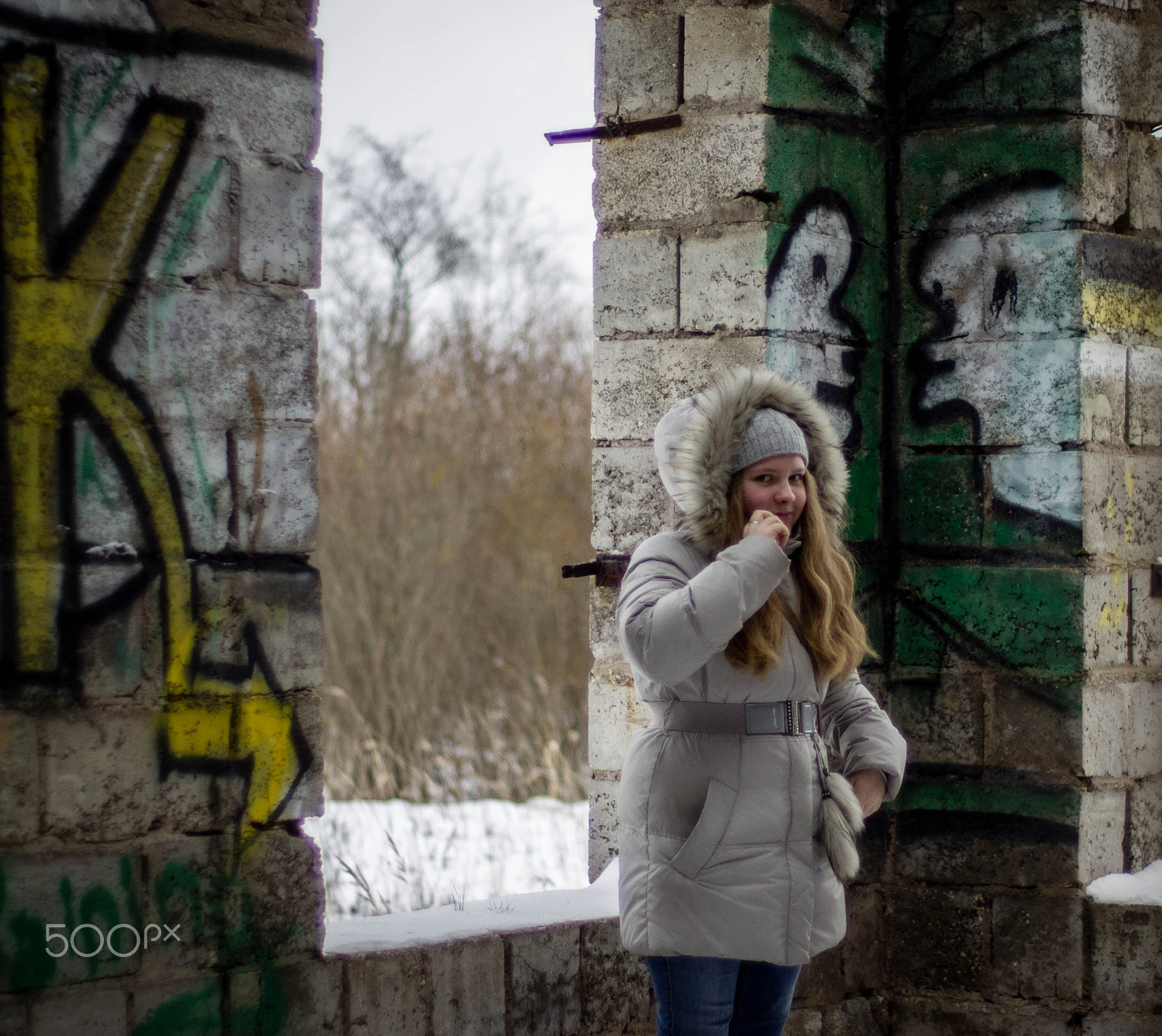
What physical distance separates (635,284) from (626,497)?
576 mm

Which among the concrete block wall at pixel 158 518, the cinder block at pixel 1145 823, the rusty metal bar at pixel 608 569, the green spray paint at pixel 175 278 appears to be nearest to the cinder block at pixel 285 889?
the concrete block wall at pixel 158 518

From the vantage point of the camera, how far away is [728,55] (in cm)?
350

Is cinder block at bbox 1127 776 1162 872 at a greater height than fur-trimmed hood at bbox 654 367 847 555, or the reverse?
fur-trimmed hood at bbox 654 367 847 555

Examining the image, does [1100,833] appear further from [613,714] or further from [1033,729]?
[613,714]

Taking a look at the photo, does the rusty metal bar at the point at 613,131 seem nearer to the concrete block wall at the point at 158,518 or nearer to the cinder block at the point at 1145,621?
the concrete block wall at the point at 158,518

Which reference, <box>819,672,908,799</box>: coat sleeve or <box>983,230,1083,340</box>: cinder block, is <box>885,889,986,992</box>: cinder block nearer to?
<box>819,672,908,799</box>: coat sleeve

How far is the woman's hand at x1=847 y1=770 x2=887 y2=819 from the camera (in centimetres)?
260

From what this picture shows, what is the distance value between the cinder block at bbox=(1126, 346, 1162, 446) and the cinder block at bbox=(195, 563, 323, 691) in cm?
230

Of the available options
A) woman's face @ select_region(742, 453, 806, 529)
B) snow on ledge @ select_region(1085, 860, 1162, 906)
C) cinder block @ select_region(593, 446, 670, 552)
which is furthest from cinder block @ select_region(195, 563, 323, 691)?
snow on ledge @ select_region(1085, 860, 1162, 906)

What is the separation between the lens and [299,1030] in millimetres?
2801

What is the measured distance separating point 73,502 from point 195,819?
2.19 ft

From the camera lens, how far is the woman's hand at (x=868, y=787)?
8.53 ft

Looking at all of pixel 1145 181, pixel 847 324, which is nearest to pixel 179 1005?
pixel 847 324

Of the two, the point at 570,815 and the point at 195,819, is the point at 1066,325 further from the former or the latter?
the point at 570,815
